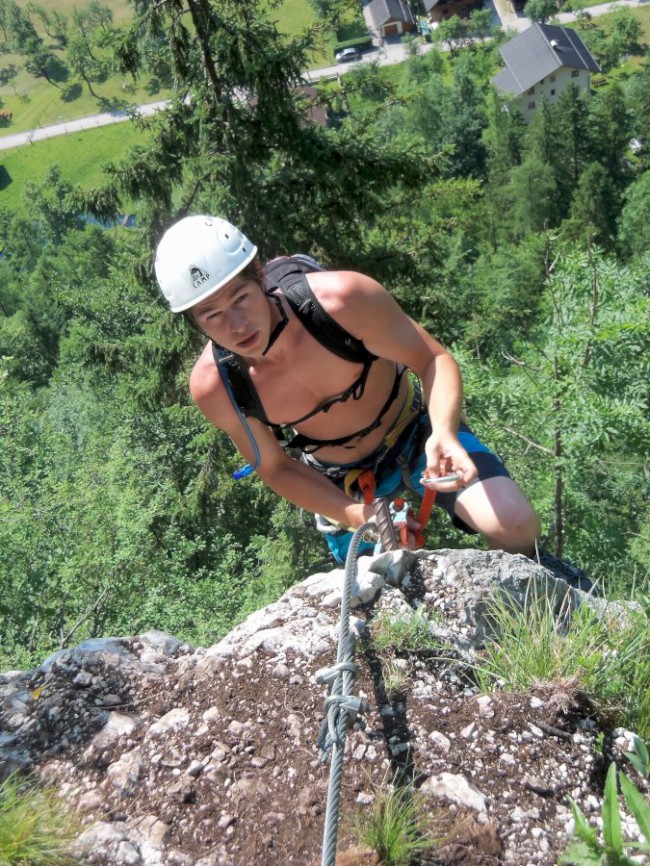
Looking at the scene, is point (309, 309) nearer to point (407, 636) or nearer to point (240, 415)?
point (240, 415)

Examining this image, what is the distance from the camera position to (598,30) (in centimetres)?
7888

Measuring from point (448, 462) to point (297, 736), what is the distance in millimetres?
1173

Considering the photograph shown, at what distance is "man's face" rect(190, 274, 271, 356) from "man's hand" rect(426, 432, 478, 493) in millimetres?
812

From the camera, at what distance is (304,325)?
3.27 meters

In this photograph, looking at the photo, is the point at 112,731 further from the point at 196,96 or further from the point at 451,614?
the point at 196,96

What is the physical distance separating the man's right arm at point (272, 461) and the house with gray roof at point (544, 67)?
7165cm

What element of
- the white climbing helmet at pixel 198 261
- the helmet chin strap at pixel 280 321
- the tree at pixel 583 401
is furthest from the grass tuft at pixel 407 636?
the tree at pixel 583 401

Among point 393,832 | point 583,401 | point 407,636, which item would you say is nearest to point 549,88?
point 583,401

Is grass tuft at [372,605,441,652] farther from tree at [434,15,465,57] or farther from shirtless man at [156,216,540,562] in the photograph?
tree at [434,15,465,57]

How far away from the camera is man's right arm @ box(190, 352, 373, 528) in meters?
3.36

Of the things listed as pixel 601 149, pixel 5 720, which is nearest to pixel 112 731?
pixel 5 720

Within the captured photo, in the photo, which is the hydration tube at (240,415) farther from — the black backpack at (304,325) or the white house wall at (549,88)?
the white house wall at (549,88)

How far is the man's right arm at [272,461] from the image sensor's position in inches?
132

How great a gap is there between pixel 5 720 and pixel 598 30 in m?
92.7
